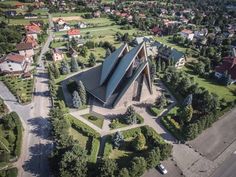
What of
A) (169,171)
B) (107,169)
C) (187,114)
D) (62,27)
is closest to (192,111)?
(187,114)

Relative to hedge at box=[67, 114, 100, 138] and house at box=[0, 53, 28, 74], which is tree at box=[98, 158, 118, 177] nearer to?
hedge at box=[67, 114, 100, 138]

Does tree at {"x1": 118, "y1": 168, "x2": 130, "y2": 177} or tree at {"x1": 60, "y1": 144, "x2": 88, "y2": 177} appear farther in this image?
tree at {"x1": 60, "y1": 144, "x2": 88, "y2": 177}

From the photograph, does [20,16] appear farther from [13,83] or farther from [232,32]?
[232,32]

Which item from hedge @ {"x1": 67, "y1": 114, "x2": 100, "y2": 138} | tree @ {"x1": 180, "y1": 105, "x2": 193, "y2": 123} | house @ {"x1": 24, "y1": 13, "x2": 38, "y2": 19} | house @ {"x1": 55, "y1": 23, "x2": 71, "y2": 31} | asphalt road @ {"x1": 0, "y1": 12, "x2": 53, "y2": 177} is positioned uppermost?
house @ {"x1": 24, "y1": 13, "x2": 38, "y2": 19}

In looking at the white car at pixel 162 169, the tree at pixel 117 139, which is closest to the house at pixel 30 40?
the tree at pixel 117 139

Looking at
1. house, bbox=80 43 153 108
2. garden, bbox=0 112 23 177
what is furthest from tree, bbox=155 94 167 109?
garden, bbox=0 112 23 177

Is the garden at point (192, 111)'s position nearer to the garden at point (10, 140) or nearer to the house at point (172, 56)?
the house at point (172, 56)

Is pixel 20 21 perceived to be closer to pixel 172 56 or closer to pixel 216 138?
pixel 172 56
